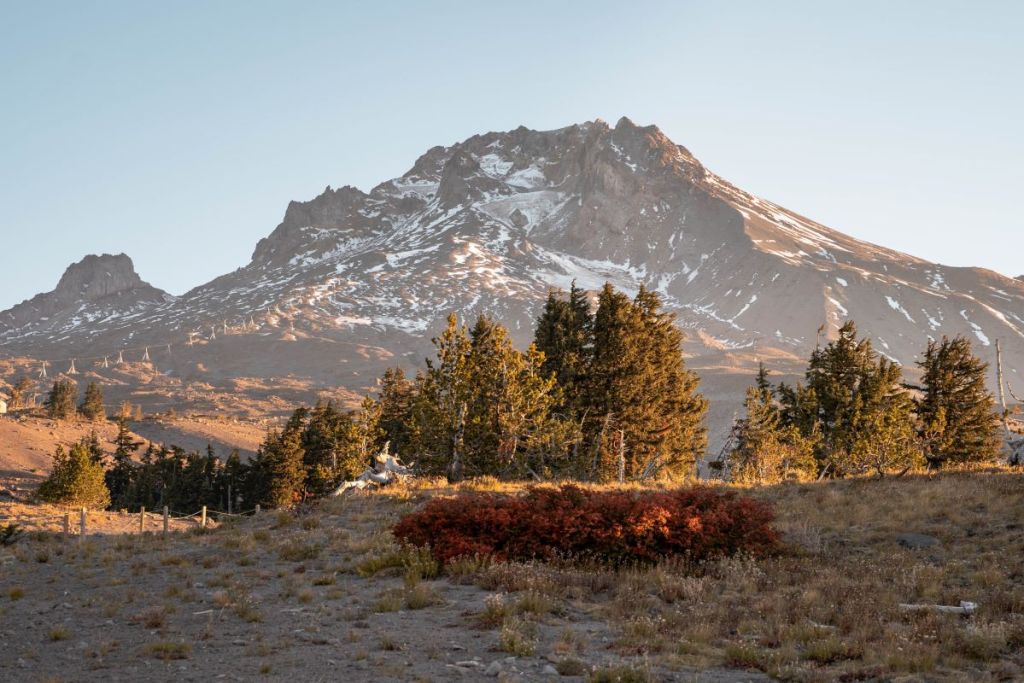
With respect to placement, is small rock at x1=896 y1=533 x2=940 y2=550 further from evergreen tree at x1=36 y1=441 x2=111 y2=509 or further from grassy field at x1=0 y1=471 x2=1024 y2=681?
evergreen tree at x1=36 y1=441 x2=111 y2=509

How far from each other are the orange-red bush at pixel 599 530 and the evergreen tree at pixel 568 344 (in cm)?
2517

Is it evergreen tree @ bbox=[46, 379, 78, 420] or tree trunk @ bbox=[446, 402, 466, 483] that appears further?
evergreen tree @ bbox=[46, 379, 78, 420]

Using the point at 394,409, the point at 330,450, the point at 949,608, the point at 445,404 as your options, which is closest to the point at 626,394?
the point at 445,404

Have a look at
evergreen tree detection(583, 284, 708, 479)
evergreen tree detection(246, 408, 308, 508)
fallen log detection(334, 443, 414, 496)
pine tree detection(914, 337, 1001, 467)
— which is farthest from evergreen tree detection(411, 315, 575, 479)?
evergreen tree detection(246, 408, 308, 508)

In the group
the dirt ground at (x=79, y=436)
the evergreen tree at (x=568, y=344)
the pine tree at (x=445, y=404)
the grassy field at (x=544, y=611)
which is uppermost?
the evergreen tree at (x=568, y=344)

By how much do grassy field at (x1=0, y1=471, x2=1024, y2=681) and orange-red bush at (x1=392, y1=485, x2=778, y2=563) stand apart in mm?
619

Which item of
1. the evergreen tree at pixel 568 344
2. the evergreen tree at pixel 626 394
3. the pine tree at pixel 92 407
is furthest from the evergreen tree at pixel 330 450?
the pine tree at pixel 92 407

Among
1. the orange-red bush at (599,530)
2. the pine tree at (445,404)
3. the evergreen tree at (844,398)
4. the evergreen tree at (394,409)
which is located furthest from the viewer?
the evergreen tree at (394,409)

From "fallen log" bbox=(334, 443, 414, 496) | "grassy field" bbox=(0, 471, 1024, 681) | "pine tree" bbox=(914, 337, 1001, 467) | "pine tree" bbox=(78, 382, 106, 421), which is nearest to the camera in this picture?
"grassy field" bbox=(0, 471, 1024, 681)

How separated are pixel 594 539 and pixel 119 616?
939cm

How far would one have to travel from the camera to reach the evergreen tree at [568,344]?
44.4 meters

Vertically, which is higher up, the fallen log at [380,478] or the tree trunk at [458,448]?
the tree trunk at [458,448]

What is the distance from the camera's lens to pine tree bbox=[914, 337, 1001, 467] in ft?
148

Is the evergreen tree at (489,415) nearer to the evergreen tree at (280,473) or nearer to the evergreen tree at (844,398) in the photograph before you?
the evergreen tree at (844,398)
